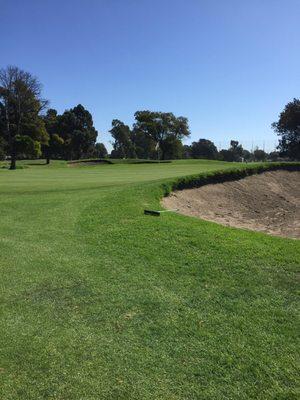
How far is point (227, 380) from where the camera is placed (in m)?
3.83

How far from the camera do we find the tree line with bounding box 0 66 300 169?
171 feet

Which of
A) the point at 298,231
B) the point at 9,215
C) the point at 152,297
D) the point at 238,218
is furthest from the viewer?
the point at 238,218

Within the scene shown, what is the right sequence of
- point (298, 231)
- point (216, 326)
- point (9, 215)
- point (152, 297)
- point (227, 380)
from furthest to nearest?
point (298, 231) < point (9, 215) < point (152, 297) < point (216, 326) < point (227, 380)

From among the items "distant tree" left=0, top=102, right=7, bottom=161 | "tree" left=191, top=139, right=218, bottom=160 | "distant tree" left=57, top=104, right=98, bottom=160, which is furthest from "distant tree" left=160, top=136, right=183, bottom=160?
"tree" left=191, top=139, right=218, bottom=160

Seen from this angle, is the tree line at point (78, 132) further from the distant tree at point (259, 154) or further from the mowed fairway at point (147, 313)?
the mowed fairway at point (147, 313)

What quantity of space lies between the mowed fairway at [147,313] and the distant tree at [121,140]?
→ 11140cm

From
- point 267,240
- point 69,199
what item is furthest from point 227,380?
point 69,199

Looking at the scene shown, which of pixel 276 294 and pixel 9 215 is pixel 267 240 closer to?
pixel 276 294

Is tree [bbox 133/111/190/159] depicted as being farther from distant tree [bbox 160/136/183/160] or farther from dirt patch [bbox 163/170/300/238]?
dirt patch [bbox 163/170/300/238]

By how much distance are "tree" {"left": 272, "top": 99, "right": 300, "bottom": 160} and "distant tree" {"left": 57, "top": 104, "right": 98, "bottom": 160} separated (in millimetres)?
35594

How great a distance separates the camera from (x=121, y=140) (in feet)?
400

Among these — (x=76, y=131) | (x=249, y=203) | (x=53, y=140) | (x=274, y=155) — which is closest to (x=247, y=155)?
(x=274, y=155)

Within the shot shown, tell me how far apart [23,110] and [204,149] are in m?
74.0

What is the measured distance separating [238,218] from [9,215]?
715 cm
